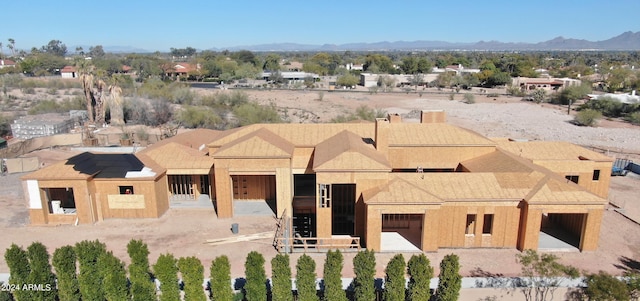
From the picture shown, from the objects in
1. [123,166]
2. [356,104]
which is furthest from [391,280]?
[356,104]

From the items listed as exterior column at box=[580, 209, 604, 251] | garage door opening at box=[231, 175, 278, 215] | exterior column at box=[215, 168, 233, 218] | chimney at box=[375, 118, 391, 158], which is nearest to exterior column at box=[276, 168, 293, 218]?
garage door opening at box=[231, 175, 278, 215]

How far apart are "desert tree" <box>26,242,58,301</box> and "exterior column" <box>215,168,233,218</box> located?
824cm

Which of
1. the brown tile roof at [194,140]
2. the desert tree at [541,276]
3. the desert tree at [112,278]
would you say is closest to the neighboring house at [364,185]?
the brown tile roof at [194,140]

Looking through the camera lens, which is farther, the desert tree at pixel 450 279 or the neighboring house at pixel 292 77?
the neighboring house at pixel 292 77

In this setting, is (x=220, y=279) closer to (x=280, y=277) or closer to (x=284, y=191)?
(x=280, y=277)

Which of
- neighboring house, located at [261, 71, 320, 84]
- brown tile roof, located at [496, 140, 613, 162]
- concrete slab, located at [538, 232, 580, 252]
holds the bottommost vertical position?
concrete slab, located at [538, 232, 580, 252]

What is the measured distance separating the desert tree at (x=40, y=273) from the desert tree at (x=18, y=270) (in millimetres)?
187

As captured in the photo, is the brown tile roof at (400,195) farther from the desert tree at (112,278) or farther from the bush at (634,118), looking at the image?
the bush at (634,118)

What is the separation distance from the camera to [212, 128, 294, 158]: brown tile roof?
20734mm

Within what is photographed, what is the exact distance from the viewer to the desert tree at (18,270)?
45.4ft

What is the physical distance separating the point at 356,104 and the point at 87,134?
1736 inches

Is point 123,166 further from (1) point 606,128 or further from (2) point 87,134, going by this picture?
(1) point 606,128

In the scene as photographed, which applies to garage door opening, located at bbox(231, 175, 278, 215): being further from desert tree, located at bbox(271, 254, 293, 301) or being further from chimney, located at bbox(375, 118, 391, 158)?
desert tree, located at bbox(271, 254, 293, 301)

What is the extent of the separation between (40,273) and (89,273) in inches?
64.7
